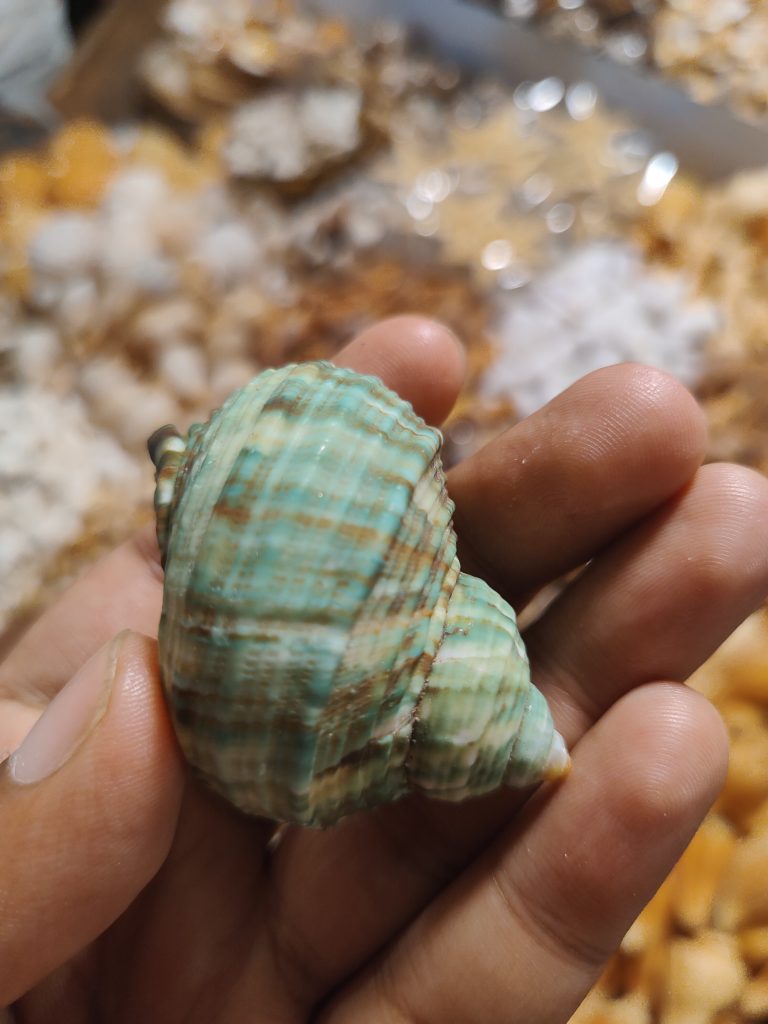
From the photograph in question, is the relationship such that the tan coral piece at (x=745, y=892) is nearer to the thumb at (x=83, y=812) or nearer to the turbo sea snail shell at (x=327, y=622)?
the turbo sea snail shell at (x=327, y=622)

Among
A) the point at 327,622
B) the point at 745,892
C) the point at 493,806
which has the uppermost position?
the point at 327,622

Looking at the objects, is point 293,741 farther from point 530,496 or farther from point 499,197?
point 499,197

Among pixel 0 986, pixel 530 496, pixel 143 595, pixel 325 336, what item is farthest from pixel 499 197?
pixel 0 986

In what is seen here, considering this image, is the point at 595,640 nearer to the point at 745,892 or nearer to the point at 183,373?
the point at 745,892

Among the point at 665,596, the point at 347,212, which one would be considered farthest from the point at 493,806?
the point at 347,212

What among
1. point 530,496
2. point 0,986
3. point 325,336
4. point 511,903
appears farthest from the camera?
point 325,336

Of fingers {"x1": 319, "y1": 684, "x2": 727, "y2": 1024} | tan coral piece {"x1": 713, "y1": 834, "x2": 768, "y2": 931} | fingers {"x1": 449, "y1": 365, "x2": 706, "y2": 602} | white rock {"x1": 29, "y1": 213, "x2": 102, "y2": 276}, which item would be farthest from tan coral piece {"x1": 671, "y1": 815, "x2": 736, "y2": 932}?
white rock {"x1": 29, "y1": 213, "x2": 102, "y2": 276}
